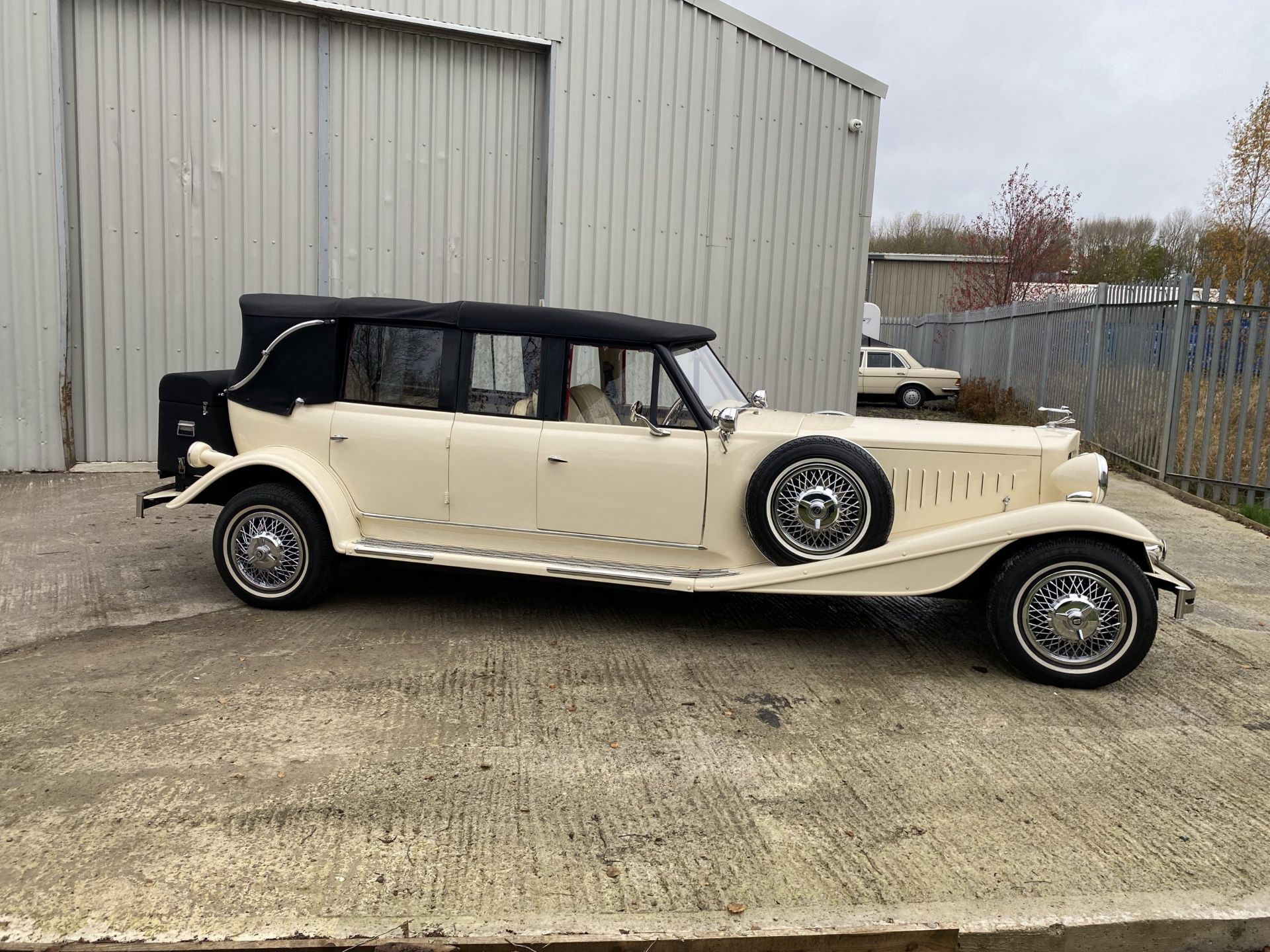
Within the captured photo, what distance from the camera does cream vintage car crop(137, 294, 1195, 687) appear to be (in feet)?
16.2

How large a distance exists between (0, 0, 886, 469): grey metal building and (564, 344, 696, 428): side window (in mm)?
5243

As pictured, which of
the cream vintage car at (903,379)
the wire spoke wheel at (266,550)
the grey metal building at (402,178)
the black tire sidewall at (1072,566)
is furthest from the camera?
the cream vintage car at (903,379)

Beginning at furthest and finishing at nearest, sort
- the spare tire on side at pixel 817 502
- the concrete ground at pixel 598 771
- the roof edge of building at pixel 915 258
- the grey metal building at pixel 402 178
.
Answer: the roof edge of building at pixel 915 258 → the grey metal building at pixel 402 178 → the spare tire on side at pixel 817 502 → the concrete ground at pixel 598 771

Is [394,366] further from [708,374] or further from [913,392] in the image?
[913,392]

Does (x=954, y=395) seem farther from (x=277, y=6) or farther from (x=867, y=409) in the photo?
(x=277, y=6)

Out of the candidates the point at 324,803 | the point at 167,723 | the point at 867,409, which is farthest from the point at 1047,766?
the point at 867,409

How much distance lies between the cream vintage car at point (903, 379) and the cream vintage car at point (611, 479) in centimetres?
1560

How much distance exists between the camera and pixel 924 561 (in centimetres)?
503

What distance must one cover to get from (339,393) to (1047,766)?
406 cm

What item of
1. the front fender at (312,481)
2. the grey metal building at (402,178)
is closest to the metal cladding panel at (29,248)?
the grey metal building at (402,178)

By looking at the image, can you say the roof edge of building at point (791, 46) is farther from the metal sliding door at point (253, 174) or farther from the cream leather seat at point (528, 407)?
the cream leather seat at point (528, 407)

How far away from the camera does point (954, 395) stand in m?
21.0

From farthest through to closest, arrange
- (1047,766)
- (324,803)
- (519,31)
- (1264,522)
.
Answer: (519,31), (1264,522), (1047,766), (324,803)

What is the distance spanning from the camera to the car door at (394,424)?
559cm
